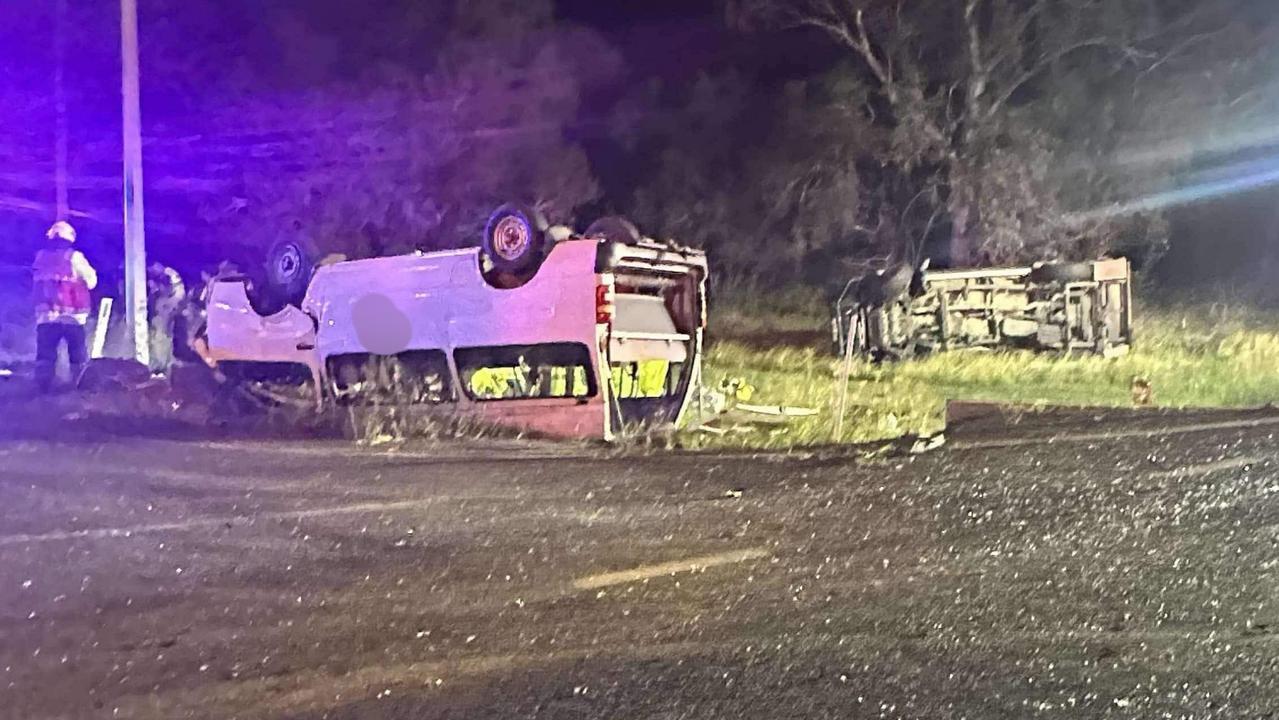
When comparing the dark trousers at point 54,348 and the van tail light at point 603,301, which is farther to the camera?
the dark trousers at point 54,348

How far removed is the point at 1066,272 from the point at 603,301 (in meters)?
1.10

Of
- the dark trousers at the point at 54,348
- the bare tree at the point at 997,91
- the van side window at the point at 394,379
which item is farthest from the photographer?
the dark trousers at the point at 54,348

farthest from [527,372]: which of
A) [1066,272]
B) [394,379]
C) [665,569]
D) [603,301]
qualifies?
[1066,272]

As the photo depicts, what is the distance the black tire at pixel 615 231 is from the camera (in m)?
2.68

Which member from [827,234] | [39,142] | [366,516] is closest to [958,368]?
[827,234]

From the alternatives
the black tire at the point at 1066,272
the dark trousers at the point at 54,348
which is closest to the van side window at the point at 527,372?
the black tire at the point at 1066,272

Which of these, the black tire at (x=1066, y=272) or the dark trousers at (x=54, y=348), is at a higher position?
the black tire at (x=1066, y=272)

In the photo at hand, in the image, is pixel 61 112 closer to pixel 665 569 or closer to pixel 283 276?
pixel 283 276

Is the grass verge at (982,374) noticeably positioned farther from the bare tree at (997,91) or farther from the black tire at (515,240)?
the black tire at (515,240)

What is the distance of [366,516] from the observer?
255 centimetres

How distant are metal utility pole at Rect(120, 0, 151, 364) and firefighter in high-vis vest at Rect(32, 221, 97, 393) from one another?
0.13 meters

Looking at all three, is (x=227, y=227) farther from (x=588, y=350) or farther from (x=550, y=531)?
(x=550, y=531)

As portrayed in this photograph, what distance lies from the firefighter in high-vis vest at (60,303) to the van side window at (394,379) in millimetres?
890

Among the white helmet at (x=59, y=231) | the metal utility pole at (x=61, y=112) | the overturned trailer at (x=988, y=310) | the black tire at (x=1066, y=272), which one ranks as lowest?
the overturned trailer at (x=988, y=310)
